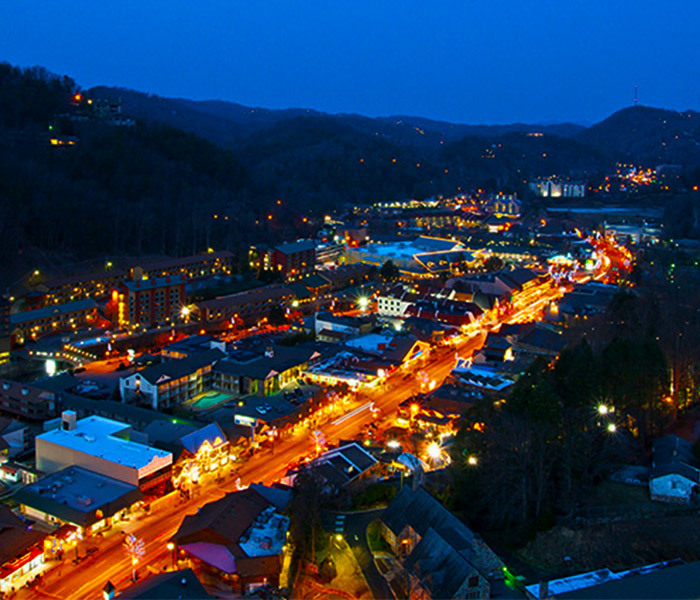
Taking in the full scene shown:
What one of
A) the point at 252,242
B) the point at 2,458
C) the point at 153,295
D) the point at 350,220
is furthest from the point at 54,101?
the point at 2,458

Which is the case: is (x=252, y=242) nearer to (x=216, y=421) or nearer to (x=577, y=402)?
(x=216, y=421)

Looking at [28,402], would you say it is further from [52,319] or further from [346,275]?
[346,275]

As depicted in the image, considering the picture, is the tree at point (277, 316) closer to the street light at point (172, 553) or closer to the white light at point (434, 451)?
the white light at point (434, 451)

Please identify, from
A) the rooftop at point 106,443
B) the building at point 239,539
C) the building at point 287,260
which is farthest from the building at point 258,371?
the building at point 287,260

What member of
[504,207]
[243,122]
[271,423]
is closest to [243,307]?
[271,423]

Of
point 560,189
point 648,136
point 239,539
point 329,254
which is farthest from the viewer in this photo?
point 648,136

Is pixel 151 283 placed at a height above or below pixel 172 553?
above

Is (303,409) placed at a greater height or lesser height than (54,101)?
lesser
